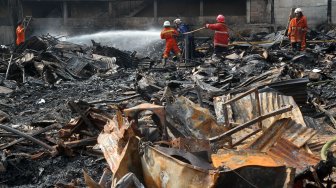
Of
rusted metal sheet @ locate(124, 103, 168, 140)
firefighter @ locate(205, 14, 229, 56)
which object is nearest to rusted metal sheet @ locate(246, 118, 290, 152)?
rusted metal sheet @ locate(124, 103, 168, 140)

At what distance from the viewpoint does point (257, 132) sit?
4.25m

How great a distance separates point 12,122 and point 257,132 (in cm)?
510

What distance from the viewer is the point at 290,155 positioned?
12.9 feet

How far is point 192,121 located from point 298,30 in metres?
11.1

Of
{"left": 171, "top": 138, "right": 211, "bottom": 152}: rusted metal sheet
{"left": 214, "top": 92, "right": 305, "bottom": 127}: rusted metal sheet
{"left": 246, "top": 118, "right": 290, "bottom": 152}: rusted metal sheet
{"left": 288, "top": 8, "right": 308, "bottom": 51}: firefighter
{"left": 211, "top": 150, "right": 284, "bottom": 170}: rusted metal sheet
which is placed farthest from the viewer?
{"left": 288, "top": 8, "right": 308, "bottom": 51}: firefighter

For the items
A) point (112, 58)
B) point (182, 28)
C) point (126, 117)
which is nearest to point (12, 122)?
point (126, 117)

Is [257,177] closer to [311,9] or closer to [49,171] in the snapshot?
[49,171]

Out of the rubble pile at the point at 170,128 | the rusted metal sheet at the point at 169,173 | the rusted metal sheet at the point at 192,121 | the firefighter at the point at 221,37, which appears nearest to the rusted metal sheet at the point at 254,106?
the rubble pile at the point at 170,128

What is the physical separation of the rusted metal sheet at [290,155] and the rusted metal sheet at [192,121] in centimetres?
72

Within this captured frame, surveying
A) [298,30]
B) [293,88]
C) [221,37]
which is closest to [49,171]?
[293,88]

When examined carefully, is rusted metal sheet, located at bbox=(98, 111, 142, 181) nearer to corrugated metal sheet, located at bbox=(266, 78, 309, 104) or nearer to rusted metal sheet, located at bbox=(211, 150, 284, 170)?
rusted metal sheet, located at bbox=(211, 150, 284, 170)

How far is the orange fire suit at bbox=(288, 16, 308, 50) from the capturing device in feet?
47.5

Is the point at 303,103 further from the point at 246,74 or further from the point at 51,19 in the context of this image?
the point at 51,19

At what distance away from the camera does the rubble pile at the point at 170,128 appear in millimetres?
3217
